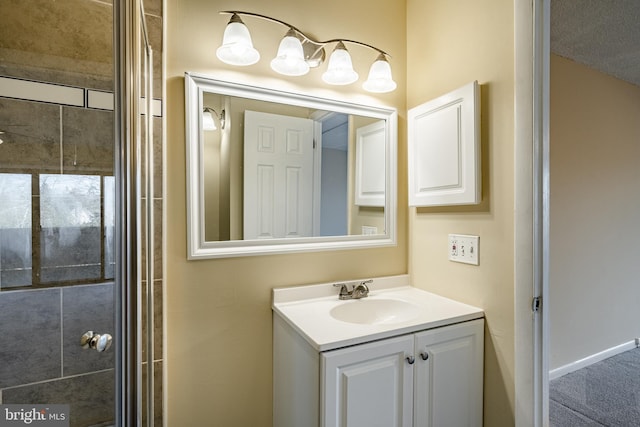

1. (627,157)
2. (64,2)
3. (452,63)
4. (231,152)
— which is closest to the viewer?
(64,2)

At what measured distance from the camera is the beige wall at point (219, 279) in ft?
4.30

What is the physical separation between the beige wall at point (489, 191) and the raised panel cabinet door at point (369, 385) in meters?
0.42

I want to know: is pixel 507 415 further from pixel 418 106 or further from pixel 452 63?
pixel 452 63

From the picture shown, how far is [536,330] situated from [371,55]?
60.0 inches

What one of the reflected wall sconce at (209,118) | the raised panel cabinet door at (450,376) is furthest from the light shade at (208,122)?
the raised panel cabinet door at (450,376)

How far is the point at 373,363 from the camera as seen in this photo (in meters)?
1.13

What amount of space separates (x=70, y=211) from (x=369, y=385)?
1167 millimetres

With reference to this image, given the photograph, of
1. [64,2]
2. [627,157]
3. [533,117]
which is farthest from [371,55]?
Result: [627,157]

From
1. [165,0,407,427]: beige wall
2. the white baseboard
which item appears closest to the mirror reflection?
[165,0,407,427]: beige wall

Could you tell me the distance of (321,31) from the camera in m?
1.62

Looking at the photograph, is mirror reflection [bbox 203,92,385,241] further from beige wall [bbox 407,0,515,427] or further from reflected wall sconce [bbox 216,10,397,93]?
beige wall [bbox 407,0,515,427]

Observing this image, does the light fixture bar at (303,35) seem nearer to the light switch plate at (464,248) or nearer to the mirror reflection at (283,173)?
the mirror reflection at (283,173)

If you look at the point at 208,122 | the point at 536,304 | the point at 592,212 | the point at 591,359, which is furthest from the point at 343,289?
the point at 591,359

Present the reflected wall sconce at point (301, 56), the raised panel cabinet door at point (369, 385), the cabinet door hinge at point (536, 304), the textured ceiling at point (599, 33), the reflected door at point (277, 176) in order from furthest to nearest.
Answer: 1. the textured ceiling at point (599, 33)
2. the reflected door at point (277, 176)
3. the reflected wall sconce at point (301, 56)
4. the cabinet door hinge at point (536, 304)
5. the raised panel cabinet door at point (369, 385)
